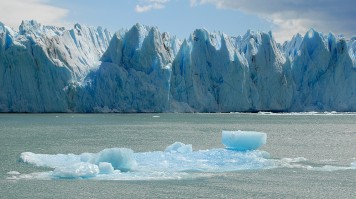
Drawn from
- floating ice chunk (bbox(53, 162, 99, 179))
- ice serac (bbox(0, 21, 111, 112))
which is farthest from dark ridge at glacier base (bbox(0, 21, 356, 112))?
floating ice chunk (bbox(53, 162, 99, 179))

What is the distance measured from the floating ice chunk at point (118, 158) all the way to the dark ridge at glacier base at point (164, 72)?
3181cm

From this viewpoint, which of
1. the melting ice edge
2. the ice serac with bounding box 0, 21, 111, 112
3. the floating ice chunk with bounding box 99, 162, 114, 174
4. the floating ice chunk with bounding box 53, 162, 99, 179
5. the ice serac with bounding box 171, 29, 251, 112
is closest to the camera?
the floating ice chunk with bounding box 53, 162, 99, 179

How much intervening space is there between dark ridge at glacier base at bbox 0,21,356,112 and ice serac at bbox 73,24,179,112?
3.3 inches

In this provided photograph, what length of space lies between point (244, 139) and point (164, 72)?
29719 millimetres

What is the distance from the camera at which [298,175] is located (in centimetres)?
1338

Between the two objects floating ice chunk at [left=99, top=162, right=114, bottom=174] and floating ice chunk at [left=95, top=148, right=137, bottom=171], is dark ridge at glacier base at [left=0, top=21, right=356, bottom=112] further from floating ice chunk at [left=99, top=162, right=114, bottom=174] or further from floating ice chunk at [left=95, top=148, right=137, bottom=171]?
floating ice chunk at [left=99, top=162, right=114, bottom=174]

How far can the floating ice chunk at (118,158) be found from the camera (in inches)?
529

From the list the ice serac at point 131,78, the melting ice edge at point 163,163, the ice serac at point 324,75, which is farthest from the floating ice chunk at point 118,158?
the ice serac at point 324,75

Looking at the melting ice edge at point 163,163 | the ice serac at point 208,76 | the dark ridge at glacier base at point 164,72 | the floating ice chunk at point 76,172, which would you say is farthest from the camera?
the ice serac at point 208,76

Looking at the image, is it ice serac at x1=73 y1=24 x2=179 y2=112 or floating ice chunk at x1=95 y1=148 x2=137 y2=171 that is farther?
ice serac at x1=73 y1=24 x2=179 y2=112

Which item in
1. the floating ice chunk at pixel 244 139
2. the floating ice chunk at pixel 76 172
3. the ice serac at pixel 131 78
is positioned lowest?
the floating ice chunk at pixel 76 172

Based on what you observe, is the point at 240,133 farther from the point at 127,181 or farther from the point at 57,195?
the point at 57,195

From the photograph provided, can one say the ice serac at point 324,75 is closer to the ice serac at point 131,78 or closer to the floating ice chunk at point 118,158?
the ice serac at point 131,78

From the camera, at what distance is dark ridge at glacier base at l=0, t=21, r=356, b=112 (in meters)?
44.8
